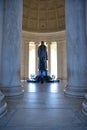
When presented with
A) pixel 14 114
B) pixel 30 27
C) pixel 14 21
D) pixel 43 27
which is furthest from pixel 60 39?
pixel 14 114

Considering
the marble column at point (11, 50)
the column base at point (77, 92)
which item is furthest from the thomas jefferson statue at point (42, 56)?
the column base at point (77, 92)

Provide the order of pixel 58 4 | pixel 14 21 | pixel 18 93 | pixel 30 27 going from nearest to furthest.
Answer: pixel 18 93
pixel 14 21
pixel 58 4
pixel 30 27

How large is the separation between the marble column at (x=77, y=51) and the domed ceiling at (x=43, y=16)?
80.1 feet

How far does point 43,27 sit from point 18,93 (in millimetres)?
28194

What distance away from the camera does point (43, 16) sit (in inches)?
1368

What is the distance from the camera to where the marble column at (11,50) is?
30.6 ft

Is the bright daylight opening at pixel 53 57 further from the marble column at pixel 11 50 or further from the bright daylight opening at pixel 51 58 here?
the marble column at pixel 11 50

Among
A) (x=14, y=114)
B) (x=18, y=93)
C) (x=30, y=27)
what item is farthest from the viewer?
(x=30, y=27)

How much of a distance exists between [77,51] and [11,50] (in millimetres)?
4326

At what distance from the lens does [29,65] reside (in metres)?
33.6

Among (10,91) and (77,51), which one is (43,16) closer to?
(77,51)

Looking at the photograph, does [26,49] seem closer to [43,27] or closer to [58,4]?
[43,27]

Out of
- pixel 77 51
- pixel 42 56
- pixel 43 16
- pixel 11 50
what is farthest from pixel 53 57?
pixel 11 50

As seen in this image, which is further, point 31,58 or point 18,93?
point 31,58
